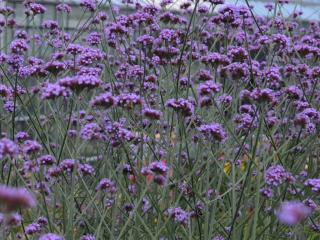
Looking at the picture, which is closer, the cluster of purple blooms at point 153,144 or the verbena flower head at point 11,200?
the verbena flower head at point 11,200

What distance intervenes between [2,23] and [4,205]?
2.64m

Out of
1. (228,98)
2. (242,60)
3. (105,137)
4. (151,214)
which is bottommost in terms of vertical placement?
(151,214)

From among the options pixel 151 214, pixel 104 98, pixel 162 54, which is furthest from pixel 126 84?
pixel 104 98

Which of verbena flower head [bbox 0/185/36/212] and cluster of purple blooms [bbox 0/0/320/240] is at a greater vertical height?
verbena flower head [bbox 0/185/36/212]

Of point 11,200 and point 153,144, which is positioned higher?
point 11,200

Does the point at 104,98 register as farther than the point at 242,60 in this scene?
No

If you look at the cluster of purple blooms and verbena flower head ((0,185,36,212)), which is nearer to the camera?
verbena flower head ((0,185,36,212))

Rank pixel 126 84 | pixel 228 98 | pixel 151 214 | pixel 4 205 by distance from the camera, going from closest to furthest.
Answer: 1. pixel 4 205
2. pixel 151 214
3. pixel 228 98
4. pixel 126 84

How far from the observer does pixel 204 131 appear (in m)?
1.99

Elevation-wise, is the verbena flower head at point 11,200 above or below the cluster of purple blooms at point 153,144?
above

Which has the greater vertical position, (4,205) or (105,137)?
(4,205)

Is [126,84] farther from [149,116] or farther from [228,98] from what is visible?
[149,116]

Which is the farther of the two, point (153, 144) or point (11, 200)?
point (153, 144)

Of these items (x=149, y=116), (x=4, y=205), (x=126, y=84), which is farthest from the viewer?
(x=126, y=84)
